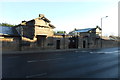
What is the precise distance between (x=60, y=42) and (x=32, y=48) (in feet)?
25.9

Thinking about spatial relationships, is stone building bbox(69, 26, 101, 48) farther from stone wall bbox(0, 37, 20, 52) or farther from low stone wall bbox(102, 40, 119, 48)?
stone wall bbox(0, 37, 20, 52)

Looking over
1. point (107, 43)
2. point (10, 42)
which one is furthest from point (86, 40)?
point (10, 42)

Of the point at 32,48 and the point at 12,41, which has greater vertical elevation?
the point at 12,41

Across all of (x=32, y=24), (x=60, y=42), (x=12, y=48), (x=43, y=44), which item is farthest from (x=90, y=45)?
(x=12, y=48)

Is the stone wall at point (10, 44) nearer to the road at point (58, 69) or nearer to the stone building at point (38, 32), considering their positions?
the stone building at point (38, 32)

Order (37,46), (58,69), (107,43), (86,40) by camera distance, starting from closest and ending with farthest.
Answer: (58,69), (37,46), (86,40), (107,43)

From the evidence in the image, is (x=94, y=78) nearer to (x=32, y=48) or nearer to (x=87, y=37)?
(x=32, y=48)

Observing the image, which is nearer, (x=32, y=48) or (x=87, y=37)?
(x=32, y=48)

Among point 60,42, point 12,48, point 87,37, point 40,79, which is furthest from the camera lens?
point 87,37

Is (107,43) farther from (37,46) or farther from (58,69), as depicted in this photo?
(58,69)

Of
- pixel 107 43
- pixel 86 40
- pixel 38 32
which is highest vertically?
Answer: pixel 38 32

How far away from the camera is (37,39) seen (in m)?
25.8

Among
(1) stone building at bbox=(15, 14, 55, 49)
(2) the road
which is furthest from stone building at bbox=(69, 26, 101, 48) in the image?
(2) the road

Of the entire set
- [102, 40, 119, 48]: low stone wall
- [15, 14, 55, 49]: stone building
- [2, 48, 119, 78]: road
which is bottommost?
[2, 48, 119, 78]: road
